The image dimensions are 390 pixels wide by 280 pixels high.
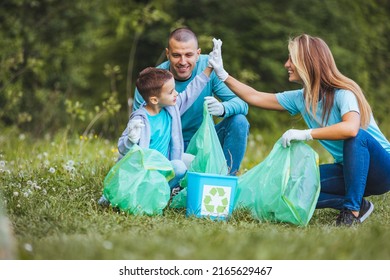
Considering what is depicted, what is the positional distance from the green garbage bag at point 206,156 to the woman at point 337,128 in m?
0.31

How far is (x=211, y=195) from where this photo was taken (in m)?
3.61

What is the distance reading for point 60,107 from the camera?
821 centimetres

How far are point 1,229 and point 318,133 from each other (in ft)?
6.39

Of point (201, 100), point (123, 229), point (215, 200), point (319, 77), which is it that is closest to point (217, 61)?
point (201, 100)

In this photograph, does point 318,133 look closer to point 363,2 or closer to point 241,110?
point 241,110

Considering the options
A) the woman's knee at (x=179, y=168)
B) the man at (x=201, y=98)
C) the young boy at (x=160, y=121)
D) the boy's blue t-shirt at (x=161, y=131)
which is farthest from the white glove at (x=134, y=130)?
the man at (x=201, y=98)

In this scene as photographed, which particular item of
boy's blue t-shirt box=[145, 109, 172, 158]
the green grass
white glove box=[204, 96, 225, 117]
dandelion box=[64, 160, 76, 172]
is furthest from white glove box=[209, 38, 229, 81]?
dandelion box=[64, 160, 76, 172]

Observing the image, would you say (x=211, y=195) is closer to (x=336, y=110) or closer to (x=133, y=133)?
(x=133, y=133)

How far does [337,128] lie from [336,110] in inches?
8.3

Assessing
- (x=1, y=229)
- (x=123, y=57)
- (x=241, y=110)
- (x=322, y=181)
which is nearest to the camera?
(x=1, y=229)

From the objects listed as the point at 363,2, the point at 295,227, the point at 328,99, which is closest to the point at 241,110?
the point at 328,99

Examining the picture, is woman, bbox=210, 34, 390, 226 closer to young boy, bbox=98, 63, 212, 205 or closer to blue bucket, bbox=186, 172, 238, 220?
young boy, bbox=98, 63, 212, 205

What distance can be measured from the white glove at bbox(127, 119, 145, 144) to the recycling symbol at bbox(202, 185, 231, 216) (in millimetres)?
493

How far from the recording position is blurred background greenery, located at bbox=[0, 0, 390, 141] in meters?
7.87
